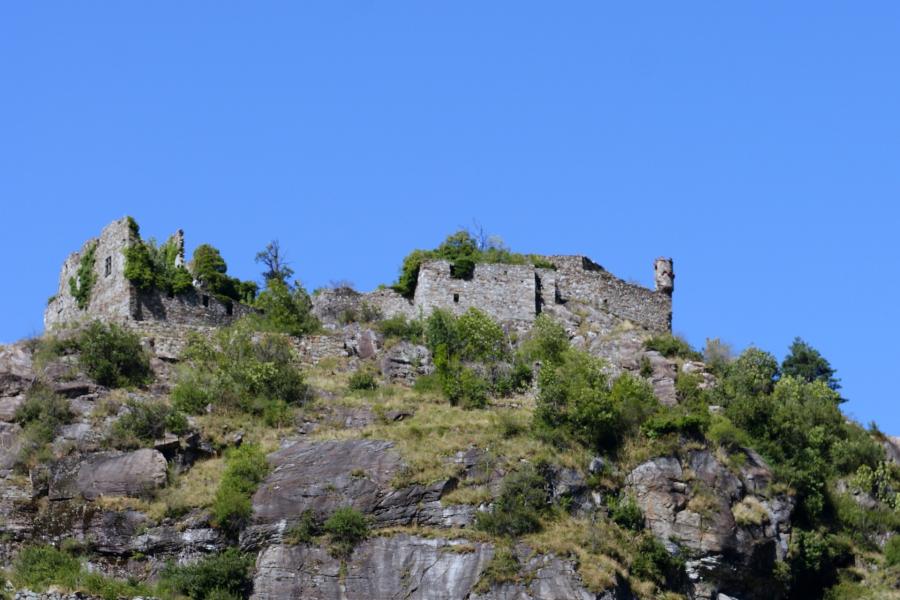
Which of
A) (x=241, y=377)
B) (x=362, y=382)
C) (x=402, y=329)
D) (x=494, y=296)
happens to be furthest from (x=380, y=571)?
(x=494, y=296)

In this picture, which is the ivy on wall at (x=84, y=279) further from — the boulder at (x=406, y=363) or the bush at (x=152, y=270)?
the boulder at (x=406, y=363)

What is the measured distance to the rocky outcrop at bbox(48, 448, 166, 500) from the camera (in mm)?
64000

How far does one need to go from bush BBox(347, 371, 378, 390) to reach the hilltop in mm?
108

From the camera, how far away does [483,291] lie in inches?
3169

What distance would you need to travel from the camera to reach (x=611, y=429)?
6688cm

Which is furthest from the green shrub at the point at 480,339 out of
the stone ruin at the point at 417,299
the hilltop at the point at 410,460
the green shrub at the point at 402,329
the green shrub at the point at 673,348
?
the green shrub at the point at 673,348

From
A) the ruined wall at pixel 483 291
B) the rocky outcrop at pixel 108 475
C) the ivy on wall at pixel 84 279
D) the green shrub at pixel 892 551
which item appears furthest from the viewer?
the ruined wall at pixel 483 291

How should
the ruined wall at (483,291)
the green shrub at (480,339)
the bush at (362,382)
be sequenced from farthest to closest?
the ruined wall at (483,291) < the green shrub at (480,339) < the bush at (362,382)

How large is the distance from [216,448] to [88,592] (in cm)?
798

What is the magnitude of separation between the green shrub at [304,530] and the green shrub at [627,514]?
9314mm

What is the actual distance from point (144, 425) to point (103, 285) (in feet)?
44.2

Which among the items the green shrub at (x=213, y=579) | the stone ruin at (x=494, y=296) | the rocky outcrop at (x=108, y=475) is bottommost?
the green shrub at (x=213, y=579)

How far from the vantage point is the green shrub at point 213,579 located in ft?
199

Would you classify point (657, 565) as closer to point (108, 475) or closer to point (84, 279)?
point (108, 475)
